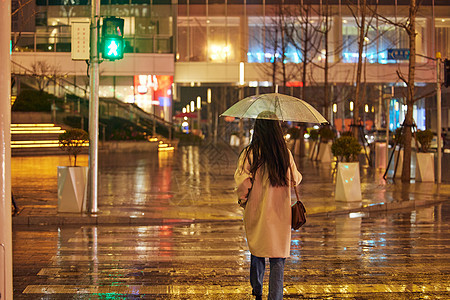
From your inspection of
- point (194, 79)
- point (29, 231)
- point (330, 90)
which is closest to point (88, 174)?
point (29, 231)

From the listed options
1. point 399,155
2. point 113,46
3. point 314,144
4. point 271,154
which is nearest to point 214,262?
point 271,154

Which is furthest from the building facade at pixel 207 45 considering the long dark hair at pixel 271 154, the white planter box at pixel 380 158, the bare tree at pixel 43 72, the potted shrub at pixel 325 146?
the long dark hair at pixel 271 154

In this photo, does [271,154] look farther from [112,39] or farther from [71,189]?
[71,189]

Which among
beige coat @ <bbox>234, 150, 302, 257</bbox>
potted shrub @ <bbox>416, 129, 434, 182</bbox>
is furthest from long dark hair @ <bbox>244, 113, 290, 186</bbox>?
potted shrub @ <bbox>416, 129, 434, 182</bbox>

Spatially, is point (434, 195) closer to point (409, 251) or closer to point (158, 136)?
point (409, 251)

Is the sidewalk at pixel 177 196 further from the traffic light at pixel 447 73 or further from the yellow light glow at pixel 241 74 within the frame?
the yellow light glow at pixel 241 74

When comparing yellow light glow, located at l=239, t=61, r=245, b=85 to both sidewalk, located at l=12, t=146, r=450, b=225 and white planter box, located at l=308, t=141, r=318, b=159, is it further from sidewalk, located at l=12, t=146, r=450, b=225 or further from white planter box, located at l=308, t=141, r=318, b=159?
sidewalk, located at l=12, t=146, r=450, b=225

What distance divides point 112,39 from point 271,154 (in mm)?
8061

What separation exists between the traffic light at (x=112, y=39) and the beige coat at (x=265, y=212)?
783cm

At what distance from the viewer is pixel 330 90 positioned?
60531mm

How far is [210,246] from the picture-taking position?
10414 mm

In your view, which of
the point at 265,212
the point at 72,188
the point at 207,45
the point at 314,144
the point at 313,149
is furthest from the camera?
the point at 207,45

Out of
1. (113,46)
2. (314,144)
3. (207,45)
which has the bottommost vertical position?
(314,144)

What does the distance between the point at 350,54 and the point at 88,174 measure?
145 feet
